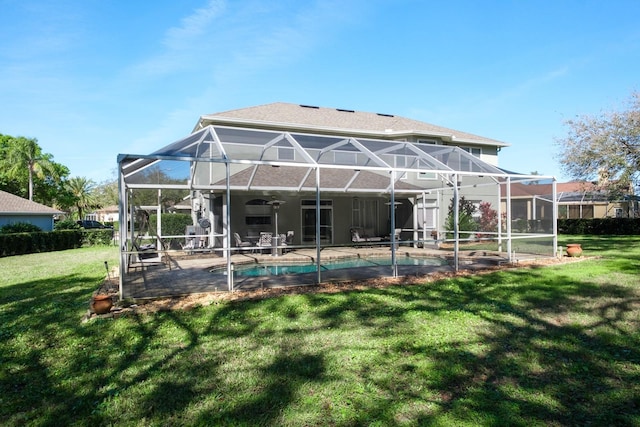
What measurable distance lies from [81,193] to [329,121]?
158 feet

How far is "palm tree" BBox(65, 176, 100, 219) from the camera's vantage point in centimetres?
5241

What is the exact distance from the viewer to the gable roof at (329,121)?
661 inches

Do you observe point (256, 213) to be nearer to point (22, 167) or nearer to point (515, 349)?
point (515, 349)

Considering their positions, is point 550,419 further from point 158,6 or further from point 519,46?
point 519,46

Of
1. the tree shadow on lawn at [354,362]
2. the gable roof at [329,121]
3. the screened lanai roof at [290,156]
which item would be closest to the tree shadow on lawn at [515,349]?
the tree shadow on lawn at [354,362]

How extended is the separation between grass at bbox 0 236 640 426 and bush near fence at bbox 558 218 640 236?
22654 millimetres

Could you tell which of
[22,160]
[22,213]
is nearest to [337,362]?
[22,213]

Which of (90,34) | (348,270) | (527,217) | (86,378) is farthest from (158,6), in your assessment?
(527,217)

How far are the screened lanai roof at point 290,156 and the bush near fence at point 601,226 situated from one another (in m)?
18.1

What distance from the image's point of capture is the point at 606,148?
15906 mm

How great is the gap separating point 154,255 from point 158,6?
7.55m

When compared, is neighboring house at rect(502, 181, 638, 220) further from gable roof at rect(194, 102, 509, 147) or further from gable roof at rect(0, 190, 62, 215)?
gable roof at rect(0, 190, 62, 215)

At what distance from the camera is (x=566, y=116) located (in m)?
17.7

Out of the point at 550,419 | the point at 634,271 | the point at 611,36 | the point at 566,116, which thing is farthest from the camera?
the point at 566,116
